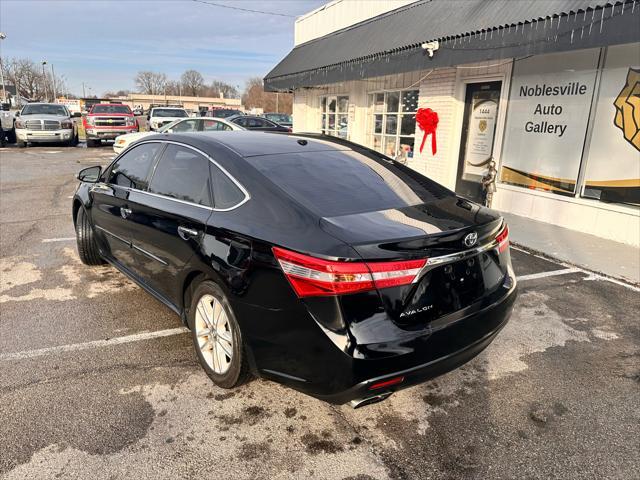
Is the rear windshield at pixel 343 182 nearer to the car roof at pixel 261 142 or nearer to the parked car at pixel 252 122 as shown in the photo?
the car roof at pixel 261 142

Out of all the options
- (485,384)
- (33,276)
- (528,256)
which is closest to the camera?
(485,384)

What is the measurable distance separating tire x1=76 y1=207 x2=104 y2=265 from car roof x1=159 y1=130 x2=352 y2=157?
196 cm

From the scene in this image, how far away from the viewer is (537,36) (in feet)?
21.1

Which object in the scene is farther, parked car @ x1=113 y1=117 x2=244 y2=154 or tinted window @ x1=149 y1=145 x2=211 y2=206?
parked car @ x1=113 y1=117 x2=244 y2=154

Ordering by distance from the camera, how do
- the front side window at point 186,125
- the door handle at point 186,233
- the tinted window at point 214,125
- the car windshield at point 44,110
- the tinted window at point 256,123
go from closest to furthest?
the door handle at point 186,233
the tinted window at point 214,125
the front side window at point 186,125
the tinted window at point 256,123
the car windshield at point 44,110

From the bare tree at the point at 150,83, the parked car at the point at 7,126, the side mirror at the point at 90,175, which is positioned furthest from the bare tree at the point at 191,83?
the side mirror at the point at 90,175

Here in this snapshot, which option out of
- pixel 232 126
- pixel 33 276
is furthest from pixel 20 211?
pixel 232 126

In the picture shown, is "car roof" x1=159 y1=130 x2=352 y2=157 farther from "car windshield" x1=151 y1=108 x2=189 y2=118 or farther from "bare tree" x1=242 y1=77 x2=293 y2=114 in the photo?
"bare tree" x1=242 y1=77 x2=293 y2=114

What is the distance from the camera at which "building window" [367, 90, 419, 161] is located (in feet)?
35.6

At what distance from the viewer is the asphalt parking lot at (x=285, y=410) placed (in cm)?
247

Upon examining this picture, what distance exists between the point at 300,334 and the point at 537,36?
6039 millimetres

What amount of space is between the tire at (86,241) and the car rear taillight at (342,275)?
354cm

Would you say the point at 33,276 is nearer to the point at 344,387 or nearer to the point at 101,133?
the point at 344,387

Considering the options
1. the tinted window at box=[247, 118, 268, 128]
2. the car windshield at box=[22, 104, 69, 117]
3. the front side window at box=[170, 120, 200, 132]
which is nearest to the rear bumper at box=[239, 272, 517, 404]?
the front side window at box=[170, 120, 200, 132]
